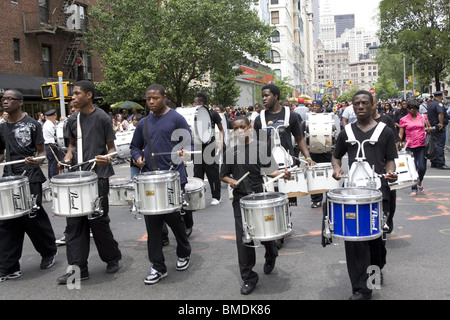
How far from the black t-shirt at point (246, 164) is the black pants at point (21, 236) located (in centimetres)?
241

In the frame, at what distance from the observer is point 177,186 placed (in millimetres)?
5309

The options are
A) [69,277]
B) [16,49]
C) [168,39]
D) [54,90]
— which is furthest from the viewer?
[168,39]

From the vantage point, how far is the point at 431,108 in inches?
537

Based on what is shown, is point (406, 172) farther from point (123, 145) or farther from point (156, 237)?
point (123, 145)

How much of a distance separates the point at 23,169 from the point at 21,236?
80 centimetres

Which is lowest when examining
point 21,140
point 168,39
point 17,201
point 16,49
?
point 17,201

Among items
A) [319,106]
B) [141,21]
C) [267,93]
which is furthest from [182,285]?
[141,21]

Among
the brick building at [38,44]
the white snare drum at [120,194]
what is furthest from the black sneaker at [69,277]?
the brick building at [38,44]

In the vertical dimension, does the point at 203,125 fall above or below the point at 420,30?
below

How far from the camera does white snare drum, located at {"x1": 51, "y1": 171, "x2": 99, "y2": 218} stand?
5.17 meters

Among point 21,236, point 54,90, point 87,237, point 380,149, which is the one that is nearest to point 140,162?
point 87,237

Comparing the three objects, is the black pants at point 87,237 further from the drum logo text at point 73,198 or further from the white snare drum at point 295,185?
the white snare drum at point 295,185

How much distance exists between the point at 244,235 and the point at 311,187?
2500 millimetres
